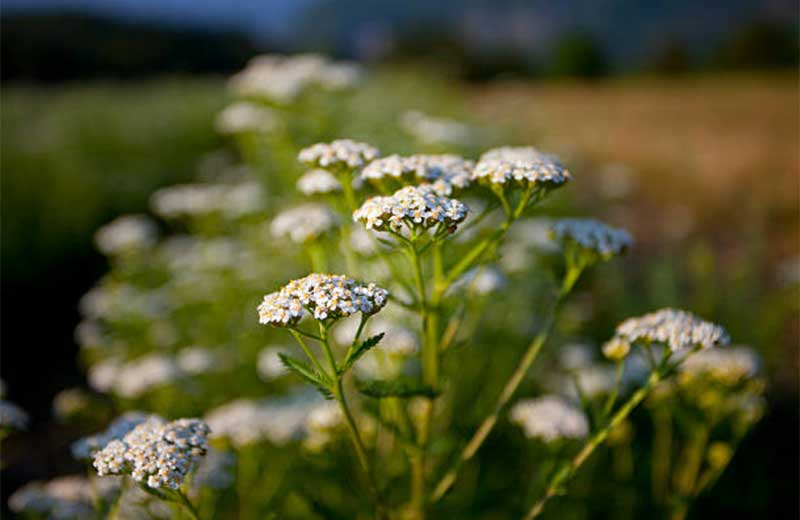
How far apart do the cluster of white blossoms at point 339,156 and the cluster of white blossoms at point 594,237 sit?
67 centimetres

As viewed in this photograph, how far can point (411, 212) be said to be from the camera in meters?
1.61

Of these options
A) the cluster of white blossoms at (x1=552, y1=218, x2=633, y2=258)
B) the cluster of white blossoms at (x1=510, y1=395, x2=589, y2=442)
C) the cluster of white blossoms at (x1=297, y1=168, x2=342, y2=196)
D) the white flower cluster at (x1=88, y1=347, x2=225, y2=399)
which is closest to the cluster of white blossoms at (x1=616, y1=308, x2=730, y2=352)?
the cluster of white blossoms at (x1=552, y1=218, x2=633, y2=258)

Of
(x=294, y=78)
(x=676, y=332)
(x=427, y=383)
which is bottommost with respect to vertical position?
(x=427, y=383)

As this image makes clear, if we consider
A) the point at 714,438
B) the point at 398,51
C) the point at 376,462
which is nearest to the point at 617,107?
the point at 398,51

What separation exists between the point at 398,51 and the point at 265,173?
2466cm

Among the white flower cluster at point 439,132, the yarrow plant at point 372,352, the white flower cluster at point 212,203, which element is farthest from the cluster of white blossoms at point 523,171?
the white flower cluster at point 212,203

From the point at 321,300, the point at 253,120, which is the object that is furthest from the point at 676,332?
the point at 253,120

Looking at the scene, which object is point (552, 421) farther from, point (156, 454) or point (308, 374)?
point (156, 454)

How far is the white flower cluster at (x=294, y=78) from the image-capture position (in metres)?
3.57

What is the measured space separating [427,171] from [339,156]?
0.93 feet

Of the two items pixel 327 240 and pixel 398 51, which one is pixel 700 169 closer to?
pixel 327 240

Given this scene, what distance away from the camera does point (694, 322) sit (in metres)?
1.95

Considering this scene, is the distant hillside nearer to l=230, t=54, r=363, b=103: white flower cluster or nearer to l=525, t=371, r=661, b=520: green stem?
l=230, t=54, r=363, b=103: white flower cluster

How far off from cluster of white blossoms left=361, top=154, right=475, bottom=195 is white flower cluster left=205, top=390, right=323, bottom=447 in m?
1.15
